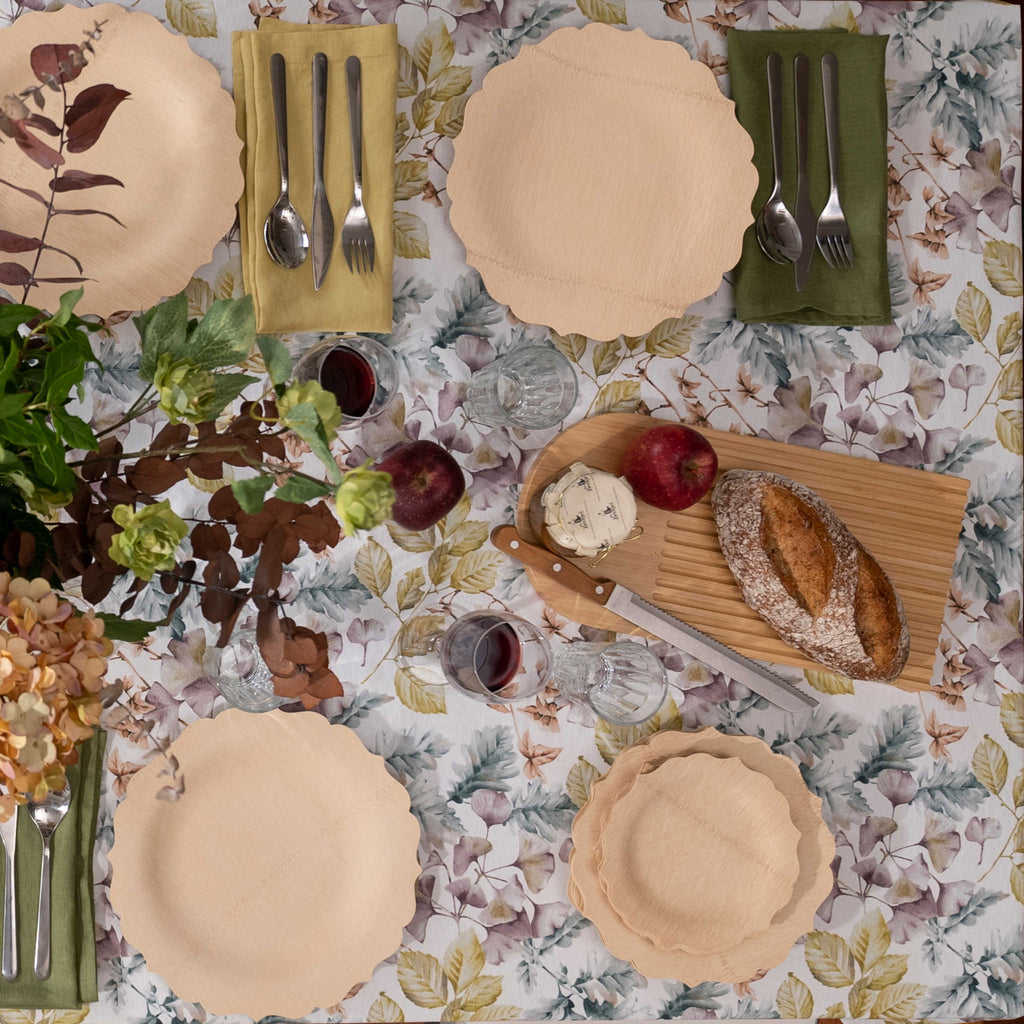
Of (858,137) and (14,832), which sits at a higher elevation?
(858,137)

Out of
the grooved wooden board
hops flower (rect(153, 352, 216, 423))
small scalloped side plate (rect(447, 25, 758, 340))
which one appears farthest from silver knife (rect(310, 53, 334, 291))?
hops flower (rect(153, 352, 216, 423))

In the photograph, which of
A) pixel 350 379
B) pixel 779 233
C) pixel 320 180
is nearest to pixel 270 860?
pixel 350 379

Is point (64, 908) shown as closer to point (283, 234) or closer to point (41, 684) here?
point (41, 684)

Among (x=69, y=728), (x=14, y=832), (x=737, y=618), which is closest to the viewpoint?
(x=69, y=728)

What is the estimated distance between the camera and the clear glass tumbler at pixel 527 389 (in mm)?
945

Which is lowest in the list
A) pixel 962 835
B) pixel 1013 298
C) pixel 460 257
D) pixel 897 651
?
pixel 962 835

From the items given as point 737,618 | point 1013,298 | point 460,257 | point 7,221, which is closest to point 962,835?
point 737,618

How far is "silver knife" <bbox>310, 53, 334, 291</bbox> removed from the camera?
0.94m

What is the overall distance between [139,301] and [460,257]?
36cm

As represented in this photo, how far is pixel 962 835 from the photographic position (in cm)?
101

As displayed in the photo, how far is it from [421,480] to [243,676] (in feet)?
0.95

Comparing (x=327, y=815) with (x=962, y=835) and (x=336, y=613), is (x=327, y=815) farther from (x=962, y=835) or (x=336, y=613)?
(x=962, y=835)

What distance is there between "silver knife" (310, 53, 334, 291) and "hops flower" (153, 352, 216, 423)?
46 cm

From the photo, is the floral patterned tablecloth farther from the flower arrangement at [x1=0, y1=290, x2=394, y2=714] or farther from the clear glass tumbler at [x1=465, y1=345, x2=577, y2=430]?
the flower arrangement at [x1=0, y1=290, x2=394, y2=714]
